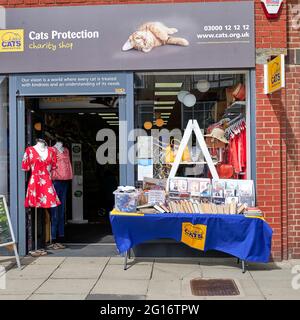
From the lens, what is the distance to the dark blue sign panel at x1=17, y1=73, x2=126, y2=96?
7227 millimetres

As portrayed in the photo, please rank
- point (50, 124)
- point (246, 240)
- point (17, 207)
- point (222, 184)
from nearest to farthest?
point (246, 240) → point (222, 184) → point (17, 207) → point (50, 124)

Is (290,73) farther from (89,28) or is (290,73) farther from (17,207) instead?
(17,207)

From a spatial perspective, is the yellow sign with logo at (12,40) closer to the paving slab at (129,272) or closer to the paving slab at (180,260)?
the paving slab at (129,272)

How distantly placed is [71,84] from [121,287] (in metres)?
3.12

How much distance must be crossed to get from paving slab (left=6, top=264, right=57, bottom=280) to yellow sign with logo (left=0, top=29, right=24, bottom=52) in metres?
3.17

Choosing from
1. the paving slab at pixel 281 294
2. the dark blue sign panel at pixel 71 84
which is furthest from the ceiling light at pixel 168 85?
the paving slab at pixel 281 294

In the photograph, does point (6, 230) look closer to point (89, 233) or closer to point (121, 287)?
point (121, 287)

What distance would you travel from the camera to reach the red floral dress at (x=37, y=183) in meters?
7.16

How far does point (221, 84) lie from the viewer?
7.43m

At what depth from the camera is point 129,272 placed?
21.3ft

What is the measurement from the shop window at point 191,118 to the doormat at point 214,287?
5.94ft

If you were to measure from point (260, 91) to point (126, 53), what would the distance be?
2016 millimetres

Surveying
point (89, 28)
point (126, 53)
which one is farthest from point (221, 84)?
point (89, 28)

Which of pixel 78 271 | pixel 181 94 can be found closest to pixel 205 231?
pixel 78 271
